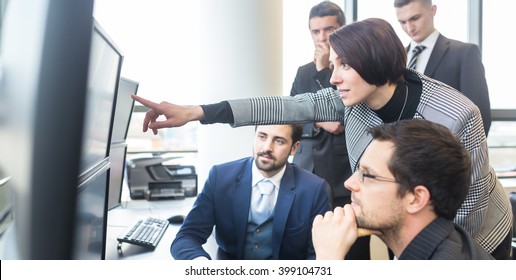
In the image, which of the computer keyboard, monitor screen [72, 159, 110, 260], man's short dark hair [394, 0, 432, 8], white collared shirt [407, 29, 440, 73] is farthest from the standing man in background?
monitor screen [72, 159, 110, 260]

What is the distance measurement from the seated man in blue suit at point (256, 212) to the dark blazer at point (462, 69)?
1.69ft

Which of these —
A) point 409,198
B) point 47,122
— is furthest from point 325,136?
point 47,122

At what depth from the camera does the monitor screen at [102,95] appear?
64 centimetres

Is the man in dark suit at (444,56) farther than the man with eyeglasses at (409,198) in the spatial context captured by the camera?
Yes

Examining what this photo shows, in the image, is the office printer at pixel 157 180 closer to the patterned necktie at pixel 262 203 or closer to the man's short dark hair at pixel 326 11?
the patterned necktie at pixel 262 203

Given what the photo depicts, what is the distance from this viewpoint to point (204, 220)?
1131mm

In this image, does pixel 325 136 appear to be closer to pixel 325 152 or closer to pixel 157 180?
pixel 325 152

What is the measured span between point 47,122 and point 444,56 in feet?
4.44

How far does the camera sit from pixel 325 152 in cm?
145

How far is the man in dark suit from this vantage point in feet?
4.23

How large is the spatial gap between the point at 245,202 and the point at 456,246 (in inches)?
23.1

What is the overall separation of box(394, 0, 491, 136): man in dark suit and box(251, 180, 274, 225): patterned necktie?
2.09ft

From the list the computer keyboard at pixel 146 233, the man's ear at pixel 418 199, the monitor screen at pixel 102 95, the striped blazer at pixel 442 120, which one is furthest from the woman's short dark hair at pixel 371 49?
the computer keyboard at pixel 146 233
